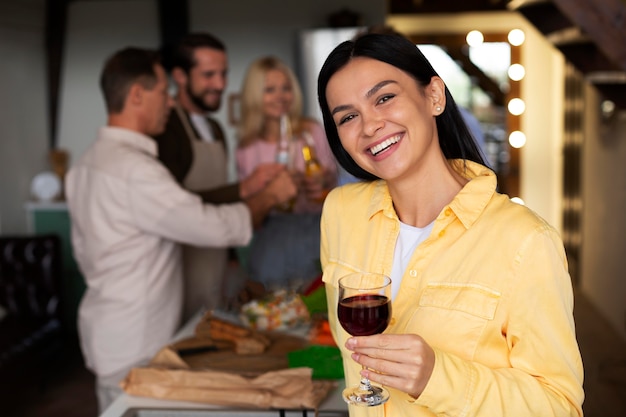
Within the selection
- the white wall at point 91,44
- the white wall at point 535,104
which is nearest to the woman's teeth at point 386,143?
the white wall at point 91,44

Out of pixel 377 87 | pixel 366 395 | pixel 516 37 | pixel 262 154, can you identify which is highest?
pixel 516 37

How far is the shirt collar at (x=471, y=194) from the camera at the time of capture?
1.42 metres

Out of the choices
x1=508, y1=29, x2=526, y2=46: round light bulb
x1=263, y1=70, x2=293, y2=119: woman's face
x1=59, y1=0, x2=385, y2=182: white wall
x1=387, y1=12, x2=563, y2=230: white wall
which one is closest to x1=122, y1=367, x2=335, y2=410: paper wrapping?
x1=263, y1=70, x2=293, y2=119: woman's face

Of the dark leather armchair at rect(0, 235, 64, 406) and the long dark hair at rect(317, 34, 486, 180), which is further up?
the long dark hair at rect(317, 34, 486, 180)

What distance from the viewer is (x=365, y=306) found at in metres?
1.32

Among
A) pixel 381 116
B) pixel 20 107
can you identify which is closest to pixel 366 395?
pixel 381 116

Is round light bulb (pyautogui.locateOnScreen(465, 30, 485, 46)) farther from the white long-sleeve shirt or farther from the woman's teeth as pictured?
the woman's teeth

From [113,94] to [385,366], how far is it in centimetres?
201

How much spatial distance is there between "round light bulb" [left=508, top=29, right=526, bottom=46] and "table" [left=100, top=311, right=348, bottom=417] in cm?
725

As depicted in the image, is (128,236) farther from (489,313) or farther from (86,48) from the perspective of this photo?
(86,48)

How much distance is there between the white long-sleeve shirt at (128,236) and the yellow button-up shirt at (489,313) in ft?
4.67

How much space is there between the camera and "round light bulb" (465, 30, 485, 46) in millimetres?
8594

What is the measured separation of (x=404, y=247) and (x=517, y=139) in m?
7.45

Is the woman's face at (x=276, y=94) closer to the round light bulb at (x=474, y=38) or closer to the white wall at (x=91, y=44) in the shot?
the white wall at (x=91, y=44)
